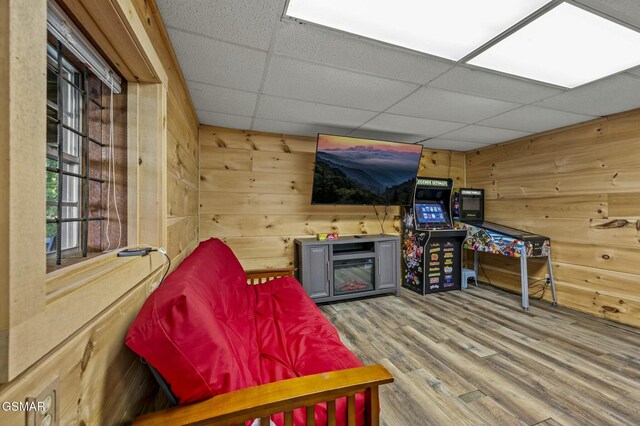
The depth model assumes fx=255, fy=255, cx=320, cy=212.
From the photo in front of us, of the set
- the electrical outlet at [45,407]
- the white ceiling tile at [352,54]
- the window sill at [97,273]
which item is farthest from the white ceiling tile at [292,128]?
the electrical outlet at [45,407]

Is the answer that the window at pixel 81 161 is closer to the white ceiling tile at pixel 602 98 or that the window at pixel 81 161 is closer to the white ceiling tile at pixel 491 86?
the white ceiling tile at pixel 491 86

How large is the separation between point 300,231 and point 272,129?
136 cm

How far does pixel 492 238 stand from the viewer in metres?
3.30

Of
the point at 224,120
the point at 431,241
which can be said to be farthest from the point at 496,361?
the point at 224,120

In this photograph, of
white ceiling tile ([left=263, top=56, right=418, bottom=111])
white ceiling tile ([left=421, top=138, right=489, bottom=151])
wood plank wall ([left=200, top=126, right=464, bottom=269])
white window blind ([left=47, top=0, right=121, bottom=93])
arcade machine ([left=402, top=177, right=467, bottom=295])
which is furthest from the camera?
white ceiling tile ([left=421, top=138, right=489, bottom=151])

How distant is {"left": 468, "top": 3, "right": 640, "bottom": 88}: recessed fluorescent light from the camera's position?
1.34 m

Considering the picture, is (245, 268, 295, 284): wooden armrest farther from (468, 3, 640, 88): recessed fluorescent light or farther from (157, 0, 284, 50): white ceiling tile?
(468, 3, 640, 88): recessed fluorescent light

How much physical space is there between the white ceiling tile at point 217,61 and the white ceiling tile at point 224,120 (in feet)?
2.36

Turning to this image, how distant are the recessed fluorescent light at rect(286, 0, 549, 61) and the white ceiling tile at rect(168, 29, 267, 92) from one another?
485mm

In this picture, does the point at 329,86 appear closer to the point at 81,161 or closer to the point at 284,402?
the point at 81,161

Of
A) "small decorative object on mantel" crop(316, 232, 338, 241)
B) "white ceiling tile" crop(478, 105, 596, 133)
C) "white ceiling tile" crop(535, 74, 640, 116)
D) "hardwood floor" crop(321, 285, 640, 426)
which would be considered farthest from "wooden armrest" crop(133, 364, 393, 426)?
"white ceiling tile" crop(478, 105, 596, 133)

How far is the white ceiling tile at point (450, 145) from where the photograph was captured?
3666 mm

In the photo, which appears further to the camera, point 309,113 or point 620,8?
point 309,113

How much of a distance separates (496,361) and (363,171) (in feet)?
7.37
